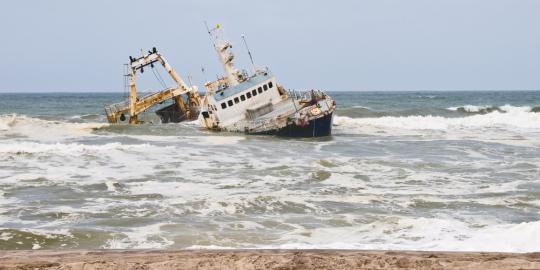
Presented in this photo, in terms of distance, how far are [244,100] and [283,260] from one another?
26564 millimetres

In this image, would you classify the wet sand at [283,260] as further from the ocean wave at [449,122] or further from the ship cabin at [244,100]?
the ocean wave at [449,122]

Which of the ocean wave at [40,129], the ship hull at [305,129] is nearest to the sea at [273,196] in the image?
the ship hull at [305,129]

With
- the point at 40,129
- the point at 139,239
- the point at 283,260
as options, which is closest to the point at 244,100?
the point at 40,129

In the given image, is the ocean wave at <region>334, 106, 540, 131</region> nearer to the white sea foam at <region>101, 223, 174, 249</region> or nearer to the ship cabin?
the ship cabin

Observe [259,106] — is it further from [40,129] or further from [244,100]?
[40,129]

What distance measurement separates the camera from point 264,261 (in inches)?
214

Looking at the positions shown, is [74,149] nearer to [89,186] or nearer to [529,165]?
[89,186]

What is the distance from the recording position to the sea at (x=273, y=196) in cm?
966

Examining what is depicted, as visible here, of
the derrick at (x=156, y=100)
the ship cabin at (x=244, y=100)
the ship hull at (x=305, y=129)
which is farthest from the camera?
the derrick at (x=156, y=100)

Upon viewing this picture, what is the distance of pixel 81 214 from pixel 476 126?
3580 cm

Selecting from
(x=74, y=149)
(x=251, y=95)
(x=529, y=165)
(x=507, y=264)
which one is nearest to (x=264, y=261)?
(x=507, y=264)

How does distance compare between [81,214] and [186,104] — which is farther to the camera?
[186,104]

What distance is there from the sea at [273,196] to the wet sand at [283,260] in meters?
2.53

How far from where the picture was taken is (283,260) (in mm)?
5449
